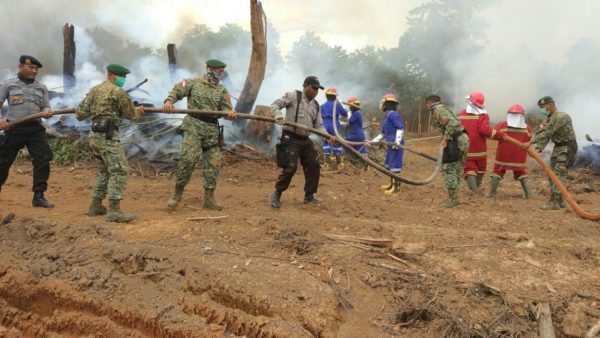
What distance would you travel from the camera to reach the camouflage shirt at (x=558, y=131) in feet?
21.4

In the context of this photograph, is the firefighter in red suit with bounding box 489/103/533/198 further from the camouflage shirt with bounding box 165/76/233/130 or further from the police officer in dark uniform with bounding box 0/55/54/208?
the police officer in dark uniform with bounding box 0/55/54/208

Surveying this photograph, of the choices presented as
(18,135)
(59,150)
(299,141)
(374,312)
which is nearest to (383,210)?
(299,141)

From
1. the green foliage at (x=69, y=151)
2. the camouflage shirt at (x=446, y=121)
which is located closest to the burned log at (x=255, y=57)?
the green foliage at (x=69, y=151)

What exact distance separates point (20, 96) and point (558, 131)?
24.1 ft

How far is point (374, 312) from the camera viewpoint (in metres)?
3.55

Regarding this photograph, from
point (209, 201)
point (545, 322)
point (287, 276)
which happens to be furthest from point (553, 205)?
point (209, 201)

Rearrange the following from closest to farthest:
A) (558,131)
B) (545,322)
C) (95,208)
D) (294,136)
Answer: (545,322) < (95,208) < (294,136) < (558,131)

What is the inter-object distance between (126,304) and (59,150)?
653 cm

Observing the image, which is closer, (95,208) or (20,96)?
(95,208)

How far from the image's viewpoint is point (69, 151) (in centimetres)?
887

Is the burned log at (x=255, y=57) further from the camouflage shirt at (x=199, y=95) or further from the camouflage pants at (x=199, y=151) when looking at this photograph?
the camouflage pants at (x=199, y=151)

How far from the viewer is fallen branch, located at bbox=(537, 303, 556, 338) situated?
128 inches

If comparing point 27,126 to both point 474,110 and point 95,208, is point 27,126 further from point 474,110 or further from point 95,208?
point 474,110

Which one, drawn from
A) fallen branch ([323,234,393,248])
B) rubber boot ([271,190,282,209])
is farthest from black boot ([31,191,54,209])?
fallen branch ([323,234,393,248])
